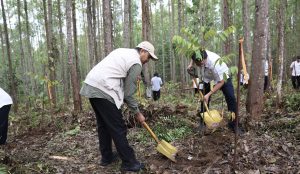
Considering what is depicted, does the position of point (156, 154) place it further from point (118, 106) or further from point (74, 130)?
point (74, 130)

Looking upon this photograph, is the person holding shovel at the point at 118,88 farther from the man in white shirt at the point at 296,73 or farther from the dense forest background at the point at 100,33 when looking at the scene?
the man in white shirt at the point at 296,73

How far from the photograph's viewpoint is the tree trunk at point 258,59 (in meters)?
5.18

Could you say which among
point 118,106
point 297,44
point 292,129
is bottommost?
point 292,129

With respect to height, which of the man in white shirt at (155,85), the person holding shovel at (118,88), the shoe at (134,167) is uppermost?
the person holding shovel at (118,88)

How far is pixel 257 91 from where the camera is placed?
5414 mm

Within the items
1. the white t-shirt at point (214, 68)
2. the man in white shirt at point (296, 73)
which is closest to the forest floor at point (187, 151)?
the white t-shirt at point (214, 68)

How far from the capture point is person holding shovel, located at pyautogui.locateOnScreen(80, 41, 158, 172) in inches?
161

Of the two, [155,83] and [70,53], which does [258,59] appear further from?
[155,83]

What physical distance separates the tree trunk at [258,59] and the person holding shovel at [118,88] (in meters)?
2.04

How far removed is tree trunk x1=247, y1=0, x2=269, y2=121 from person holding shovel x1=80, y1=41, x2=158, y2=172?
2.04m

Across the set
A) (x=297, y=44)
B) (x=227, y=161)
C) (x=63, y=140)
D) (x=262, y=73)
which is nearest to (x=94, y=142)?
(x=63, y=140)

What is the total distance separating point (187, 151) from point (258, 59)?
197 cm

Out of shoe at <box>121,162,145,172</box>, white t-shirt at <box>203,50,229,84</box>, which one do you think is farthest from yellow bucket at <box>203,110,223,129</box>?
shoe at <box>121,162,145,172</box>

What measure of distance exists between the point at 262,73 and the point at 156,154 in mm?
2233
